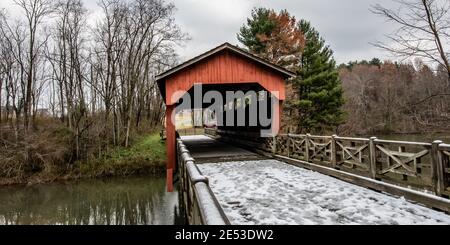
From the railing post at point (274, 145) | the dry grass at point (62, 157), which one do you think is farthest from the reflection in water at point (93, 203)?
the railing post at point (274, 145)

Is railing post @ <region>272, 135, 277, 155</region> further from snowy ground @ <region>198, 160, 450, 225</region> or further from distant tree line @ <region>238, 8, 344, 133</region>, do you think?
distant tree line @ <region>238, 8, 344, 133</region>

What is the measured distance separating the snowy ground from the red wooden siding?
15.3 ft

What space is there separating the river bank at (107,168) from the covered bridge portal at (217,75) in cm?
1025

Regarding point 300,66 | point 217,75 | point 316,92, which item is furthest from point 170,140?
point 300,66

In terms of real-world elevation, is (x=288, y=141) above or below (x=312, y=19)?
below

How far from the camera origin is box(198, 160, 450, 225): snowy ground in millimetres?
4559

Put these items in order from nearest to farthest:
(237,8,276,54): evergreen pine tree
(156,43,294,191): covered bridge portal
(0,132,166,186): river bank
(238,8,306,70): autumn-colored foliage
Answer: (156,43,294,191): covered bridge portal < (0,132,166,186): river bank < (238,8,306,70): autumn-colored foliage < (237,8,276,54): evergreen pine tree

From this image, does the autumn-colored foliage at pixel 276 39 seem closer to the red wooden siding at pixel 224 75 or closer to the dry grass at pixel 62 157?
the dry grass at pixel 62 157

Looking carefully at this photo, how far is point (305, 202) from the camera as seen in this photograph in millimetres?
5492

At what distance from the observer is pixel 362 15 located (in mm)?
11000

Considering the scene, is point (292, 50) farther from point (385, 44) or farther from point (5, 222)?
point (5, 222)

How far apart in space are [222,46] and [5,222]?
39.1ft

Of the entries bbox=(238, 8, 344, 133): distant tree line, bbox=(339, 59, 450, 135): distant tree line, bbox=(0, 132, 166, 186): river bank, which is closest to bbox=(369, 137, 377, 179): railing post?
bbox=(0, 132, 166, 186): river bank

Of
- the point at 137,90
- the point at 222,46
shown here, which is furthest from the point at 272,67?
the point at 137,90
